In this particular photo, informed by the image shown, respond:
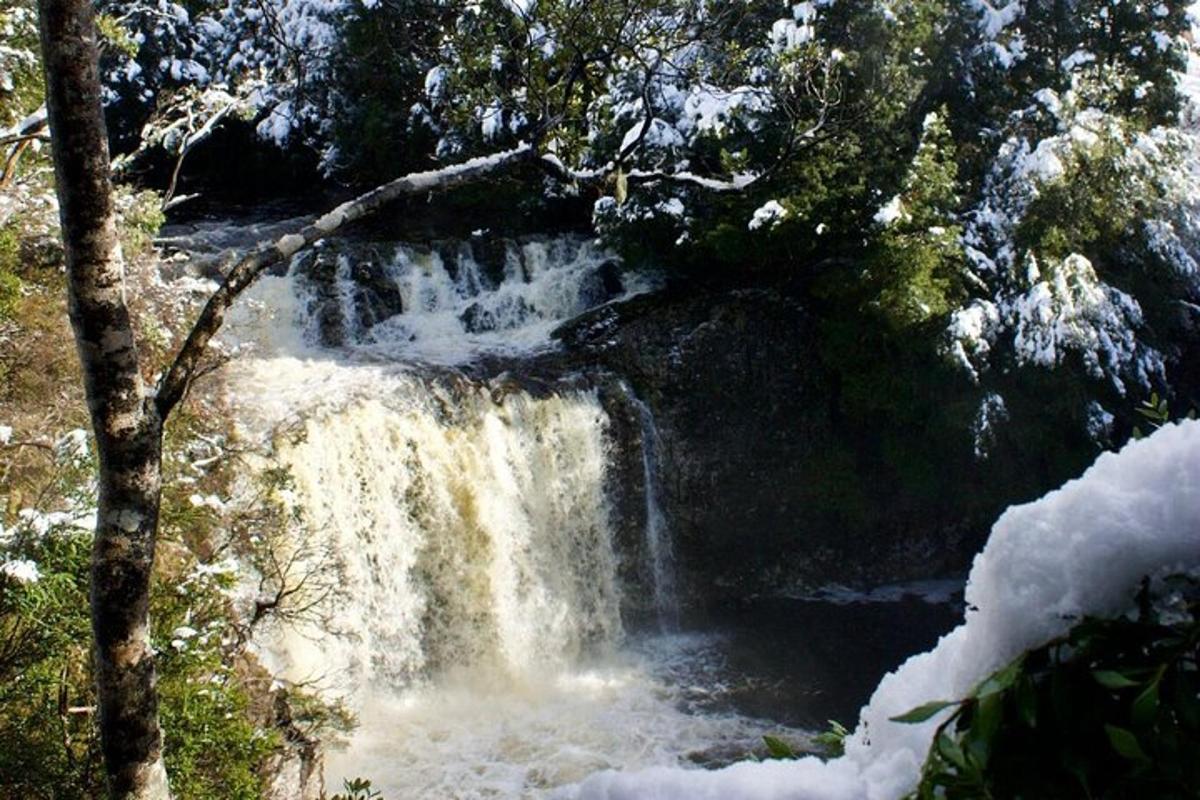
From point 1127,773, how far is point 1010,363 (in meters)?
12.6

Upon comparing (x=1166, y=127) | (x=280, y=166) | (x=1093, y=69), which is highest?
(x=280, y=166)

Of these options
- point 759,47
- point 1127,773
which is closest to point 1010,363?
point 759,47

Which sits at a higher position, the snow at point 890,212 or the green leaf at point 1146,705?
the snow at point 890,212

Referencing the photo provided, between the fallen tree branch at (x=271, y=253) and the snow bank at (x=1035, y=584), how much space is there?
254 cm

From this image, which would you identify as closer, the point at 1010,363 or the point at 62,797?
the point at 62,797

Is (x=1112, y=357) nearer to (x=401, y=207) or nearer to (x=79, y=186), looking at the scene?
(x=401, y=207)

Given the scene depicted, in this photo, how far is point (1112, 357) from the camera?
12.1 m

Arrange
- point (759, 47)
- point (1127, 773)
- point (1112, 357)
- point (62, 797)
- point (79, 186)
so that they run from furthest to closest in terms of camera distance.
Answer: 1. point (759, 47)
2. point (1112, 357)
3. point (62, 797)
4. point (79, 186)
5. point (1127, 773)

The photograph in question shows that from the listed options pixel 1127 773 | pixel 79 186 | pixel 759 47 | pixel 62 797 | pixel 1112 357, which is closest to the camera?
pixel 1127 773

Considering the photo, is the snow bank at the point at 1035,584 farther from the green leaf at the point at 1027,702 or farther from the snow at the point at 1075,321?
the snow at the point at 1075,321

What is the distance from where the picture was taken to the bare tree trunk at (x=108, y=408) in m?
2.60

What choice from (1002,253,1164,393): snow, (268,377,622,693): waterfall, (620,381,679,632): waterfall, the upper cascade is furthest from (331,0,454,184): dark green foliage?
(1002,253,1164,393): snow

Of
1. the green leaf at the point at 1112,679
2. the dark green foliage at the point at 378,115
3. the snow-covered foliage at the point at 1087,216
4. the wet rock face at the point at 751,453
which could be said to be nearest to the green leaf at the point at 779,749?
the green leaf at the point at 1112,679

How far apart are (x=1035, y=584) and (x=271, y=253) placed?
301 cm
